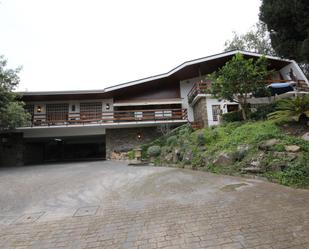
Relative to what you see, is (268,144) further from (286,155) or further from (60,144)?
(60,144)

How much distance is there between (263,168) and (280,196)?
1830mm

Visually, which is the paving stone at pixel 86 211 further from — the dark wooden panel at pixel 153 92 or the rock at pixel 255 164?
the dark wooden panel at pixel 153 92

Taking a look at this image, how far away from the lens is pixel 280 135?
6352mm

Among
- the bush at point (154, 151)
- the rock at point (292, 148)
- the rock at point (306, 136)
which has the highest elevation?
the rock at point (306, 136)

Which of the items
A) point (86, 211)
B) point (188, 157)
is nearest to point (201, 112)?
point (188, 157)

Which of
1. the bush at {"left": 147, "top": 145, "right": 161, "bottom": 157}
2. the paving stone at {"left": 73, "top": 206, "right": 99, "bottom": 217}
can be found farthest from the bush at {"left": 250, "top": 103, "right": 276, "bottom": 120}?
the paving stone at {"left": 73, "top": 206, "right": 99, "bottom": 217}

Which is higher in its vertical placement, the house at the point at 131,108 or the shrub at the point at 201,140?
the house at the point at 131,108

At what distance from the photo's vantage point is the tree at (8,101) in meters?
11.0

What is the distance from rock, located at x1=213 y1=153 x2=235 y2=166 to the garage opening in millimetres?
13015

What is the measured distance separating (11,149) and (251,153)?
1835 centimetres

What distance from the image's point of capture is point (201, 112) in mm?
14156

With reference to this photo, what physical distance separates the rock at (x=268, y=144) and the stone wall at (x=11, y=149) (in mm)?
17948

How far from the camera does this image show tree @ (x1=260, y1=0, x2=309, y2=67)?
5.39 metres

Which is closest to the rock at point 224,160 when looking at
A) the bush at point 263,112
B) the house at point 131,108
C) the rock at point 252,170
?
the rock at point 252,170
